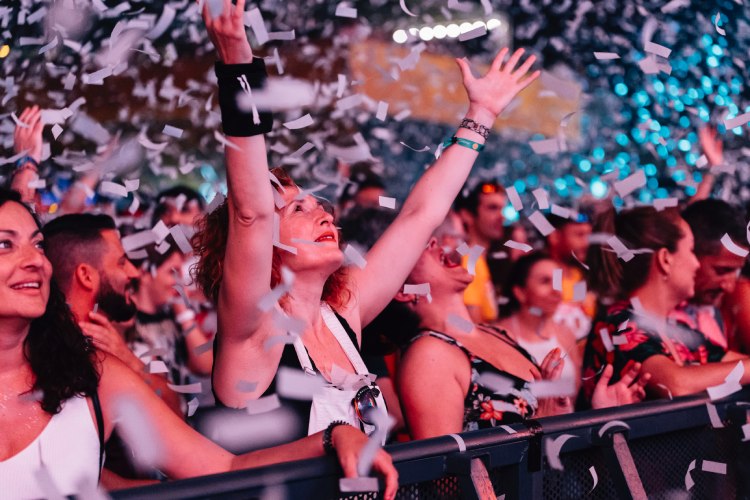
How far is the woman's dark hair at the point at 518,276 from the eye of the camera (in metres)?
3.64

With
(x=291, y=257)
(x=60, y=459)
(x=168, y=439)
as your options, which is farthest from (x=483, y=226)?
(x=60, y=459)

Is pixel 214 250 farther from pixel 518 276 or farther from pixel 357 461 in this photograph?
pixel 518 276

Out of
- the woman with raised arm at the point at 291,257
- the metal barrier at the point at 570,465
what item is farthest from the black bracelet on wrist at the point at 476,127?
the metal barrier at the point at 570,465

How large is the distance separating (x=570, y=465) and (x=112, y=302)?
1.59m

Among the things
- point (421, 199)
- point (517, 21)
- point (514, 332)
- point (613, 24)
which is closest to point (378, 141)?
point (517, 21)

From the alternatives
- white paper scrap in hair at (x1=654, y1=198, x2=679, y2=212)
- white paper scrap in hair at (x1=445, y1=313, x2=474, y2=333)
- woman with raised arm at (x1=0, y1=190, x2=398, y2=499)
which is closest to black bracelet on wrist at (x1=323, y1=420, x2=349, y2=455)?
woman with raised arm at (x1=0, y1=190, x2=398, y2=499)

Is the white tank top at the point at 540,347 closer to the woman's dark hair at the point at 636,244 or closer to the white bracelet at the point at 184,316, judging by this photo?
the woman's dark hair at the point at 636,244

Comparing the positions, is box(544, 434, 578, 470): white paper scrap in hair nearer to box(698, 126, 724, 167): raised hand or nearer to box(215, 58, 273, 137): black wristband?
box(215, 58, 273, 137): black wristband

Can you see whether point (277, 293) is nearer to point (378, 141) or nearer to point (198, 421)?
point (198, 421)

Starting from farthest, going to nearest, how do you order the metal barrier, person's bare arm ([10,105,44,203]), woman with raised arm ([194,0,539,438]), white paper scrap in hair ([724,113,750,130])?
white paper scrap in hair ([724,113,750,130]) → person's bare arm ([10,105,44,203]) → woman with raised arm ([194,0,539,438]) → the metal barrier

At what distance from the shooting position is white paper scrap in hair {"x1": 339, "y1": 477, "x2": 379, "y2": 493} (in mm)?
1458

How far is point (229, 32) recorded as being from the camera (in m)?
1.67

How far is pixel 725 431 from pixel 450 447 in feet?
3.44

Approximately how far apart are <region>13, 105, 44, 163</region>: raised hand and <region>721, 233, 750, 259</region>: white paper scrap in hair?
2.38 m
